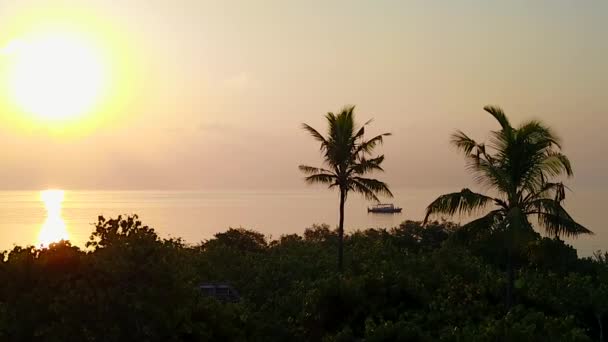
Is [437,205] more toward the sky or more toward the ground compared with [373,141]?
more toward the ground

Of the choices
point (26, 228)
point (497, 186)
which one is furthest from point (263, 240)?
point (26, 228)

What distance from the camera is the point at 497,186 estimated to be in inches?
722

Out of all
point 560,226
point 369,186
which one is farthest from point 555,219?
point 369,186

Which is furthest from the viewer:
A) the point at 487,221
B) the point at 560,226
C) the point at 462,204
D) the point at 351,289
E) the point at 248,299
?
the point at 248,299

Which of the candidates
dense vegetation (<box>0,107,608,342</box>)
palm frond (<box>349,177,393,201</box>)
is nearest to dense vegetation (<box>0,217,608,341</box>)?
dense vegetation (<box>0,107,608,342</box>)

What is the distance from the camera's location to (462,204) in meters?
18.5

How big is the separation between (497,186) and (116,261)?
425 inches

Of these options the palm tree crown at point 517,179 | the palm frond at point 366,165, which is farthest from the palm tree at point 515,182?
the palm frond at point 366,165

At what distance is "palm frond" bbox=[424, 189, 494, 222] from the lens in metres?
18.4

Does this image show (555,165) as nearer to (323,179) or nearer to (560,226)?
(560,226)

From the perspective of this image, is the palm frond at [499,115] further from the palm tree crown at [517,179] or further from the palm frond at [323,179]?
the palm frond at [323,179]

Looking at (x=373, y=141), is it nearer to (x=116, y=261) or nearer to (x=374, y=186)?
(x=374, y=186)

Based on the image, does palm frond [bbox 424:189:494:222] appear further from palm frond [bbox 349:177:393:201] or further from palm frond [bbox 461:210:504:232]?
palm frond [bbox 349:177:393:201]

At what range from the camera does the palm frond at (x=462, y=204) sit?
60.3 ft
